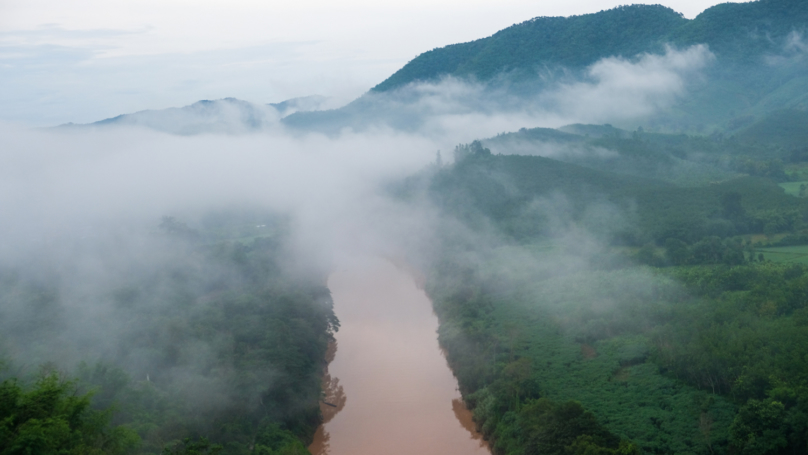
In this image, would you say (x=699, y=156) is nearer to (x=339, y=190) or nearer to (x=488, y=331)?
(x=339, y=190)

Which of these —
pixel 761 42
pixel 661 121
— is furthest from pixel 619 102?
pixel 761 42

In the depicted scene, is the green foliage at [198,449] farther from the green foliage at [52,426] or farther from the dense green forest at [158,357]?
the green foliage at [52,426]

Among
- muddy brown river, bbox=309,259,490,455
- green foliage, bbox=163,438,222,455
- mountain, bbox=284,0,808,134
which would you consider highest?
mountain, bbox=284,0,808,134

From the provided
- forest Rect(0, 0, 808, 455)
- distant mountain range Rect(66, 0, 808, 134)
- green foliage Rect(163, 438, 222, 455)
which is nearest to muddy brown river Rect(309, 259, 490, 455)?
forest Rect(0, 0, 808, 455)

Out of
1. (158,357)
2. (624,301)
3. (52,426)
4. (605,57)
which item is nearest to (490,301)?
(624,301)

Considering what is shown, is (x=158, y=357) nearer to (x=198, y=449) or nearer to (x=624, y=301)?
(x=198, y=449)

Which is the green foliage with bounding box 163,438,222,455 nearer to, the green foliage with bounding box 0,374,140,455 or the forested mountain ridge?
the green foliage with bounding box 0,374,140,455
